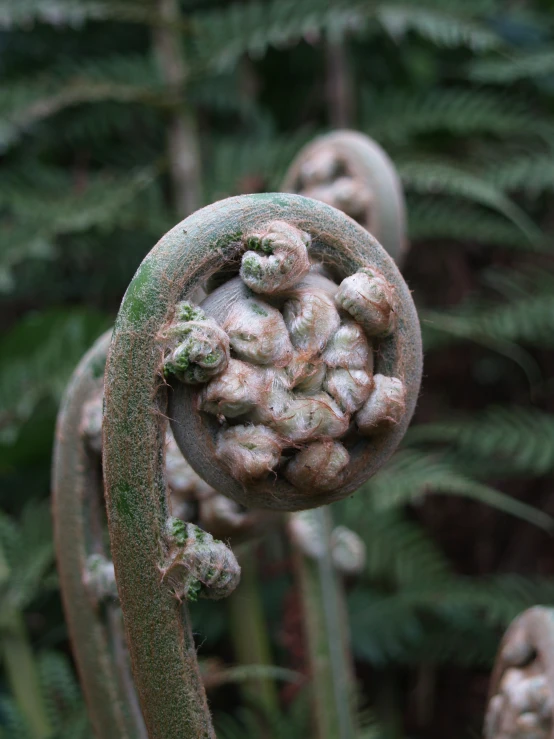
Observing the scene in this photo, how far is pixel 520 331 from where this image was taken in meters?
1.90

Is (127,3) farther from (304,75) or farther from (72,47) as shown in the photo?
(304,75)

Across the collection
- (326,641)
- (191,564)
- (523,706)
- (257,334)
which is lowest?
(326,641)

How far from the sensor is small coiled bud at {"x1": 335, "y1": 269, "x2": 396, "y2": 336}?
1.63 ft

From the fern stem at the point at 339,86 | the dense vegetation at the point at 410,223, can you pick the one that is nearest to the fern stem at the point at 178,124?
the dense vegetation at the point at 410,223

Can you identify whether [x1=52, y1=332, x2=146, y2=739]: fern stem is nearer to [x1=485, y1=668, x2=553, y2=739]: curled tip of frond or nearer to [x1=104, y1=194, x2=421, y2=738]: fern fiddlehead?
[x1=104, y1=194, x2=421, y2=738]: fern fiddlehead

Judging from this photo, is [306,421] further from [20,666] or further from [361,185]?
[20,666]

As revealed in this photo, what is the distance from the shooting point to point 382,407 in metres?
0.50

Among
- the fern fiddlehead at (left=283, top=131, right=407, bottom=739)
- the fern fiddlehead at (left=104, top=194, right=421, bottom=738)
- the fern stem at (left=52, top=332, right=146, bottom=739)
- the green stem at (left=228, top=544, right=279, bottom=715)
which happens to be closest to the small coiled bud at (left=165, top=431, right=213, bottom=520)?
the fern stem at (left=52, top=332, right=146, bottom=739)

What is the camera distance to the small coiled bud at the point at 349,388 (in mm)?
504

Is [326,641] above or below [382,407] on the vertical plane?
below

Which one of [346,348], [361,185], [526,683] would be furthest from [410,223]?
[346,348]

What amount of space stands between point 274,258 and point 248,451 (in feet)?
0.37

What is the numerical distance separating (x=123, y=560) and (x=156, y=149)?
1664 mm

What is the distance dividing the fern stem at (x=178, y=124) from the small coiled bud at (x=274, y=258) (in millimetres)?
1318
